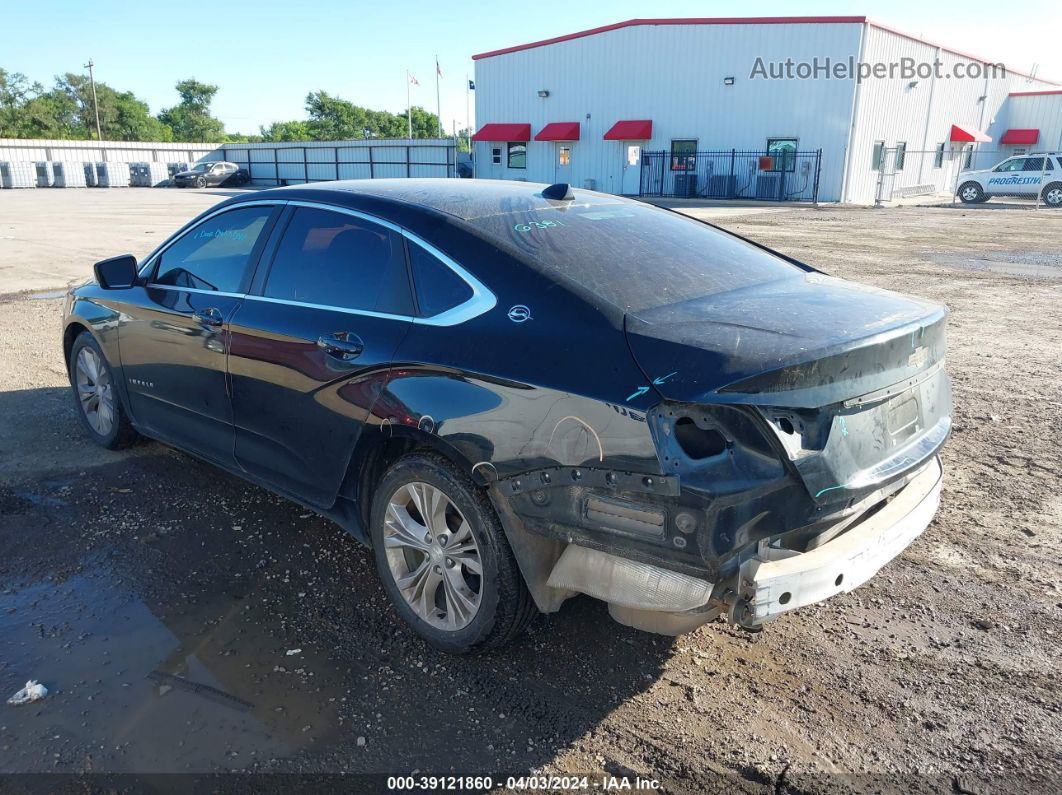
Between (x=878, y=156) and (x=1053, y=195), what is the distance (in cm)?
778

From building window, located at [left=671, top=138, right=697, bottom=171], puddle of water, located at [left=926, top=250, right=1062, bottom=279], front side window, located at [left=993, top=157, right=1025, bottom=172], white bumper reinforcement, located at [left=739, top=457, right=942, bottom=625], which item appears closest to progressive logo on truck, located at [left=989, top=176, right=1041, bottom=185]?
front side window, located at [left=993, top=157, right=1025, bottom=172]

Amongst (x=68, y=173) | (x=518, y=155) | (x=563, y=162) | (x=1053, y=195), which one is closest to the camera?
(x=1053, y=195)

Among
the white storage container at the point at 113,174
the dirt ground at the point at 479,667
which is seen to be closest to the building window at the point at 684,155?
the dirt ground at the point at 479,667

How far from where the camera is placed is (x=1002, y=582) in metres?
3.57

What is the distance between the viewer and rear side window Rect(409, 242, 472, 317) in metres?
3.00

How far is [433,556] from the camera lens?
3064 mm

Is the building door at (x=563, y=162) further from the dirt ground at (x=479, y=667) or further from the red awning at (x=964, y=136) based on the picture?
the dirt ground at (x=479, y=667)

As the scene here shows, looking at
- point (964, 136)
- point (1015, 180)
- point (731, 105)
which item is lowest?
point (1015, 180)

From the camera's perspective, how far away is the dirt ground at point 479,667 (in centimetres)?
257

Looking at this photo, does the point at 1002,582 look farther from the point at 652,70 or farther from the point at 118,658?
the point at 652,70

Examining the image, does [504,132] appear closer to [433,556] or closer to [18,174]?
[18,174]

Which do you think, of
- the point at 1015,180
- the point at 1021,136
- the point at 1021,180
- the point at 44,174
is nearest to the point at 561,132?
the point at 1015,180

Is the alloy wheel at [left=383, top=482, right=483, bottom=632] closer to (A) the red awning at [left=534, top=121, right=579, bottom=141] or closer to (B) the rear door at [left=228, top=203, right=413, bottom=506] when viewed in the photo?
(B) the rear door at [left=228, top=203, right=413, bottom=506]

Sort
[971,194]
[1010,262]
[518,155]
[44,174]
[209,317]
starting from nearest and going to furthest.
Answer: [209,317]
[1010,262]
[971,194]
[518,155]
[44,174]
